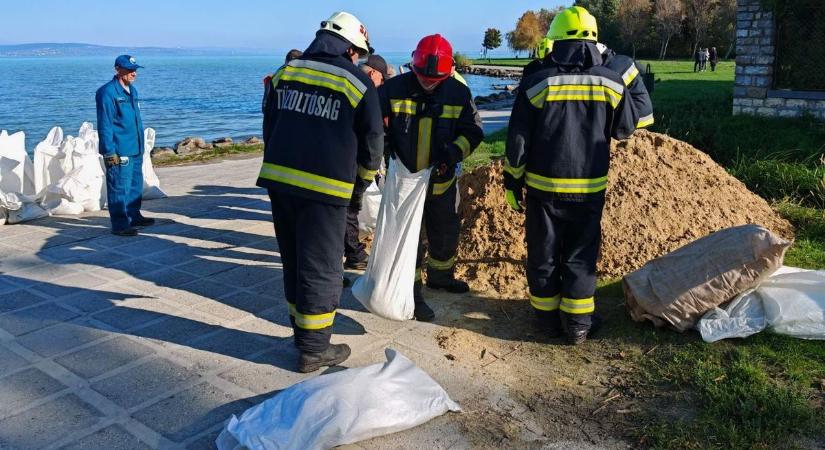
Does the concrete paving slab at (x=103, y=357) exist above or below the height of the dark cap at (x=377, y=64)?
below

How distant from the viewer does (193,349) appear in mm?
4031

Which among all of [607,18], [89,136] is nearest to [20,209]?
[89,136]

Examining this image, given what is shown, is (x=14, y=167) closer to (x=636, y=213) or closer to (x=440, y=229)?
(x=440, y=229)

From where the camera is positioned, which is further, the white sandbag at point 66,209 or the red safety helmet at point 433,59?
the white sandbag at point 66,209

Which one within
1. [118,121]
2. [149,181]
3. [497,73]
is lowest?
[149,181]

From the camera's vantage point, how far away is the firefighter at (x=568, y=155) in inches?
151

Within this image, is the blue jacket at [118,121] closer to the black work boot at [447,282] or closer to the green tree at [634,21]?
the black work boot at [447,282]

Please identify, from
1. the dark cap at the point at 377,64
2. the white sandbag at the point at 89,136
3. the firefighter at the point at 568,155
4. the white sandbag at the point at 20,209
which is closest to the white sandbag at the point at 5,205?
the white sandbag at the point at 20,209

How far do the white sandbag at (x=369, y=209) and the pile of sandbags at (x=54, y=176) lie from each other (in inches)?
148

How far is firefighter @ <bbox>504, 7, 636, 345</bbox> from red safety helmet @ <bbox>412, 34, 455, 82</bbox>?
528 millimetres

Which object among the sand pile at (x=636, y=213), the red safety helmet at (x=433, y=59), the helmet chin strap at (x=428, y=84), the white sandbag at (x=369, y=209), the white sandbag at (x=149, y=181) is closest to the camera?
the red safety helmet at (x=433, y=59)

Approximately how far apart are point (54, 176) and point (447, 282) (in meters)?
5.77

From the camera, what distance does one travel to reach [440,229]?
15.6 ft

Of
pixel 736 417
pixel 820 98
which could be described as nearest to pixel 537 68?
pixel 736 417
